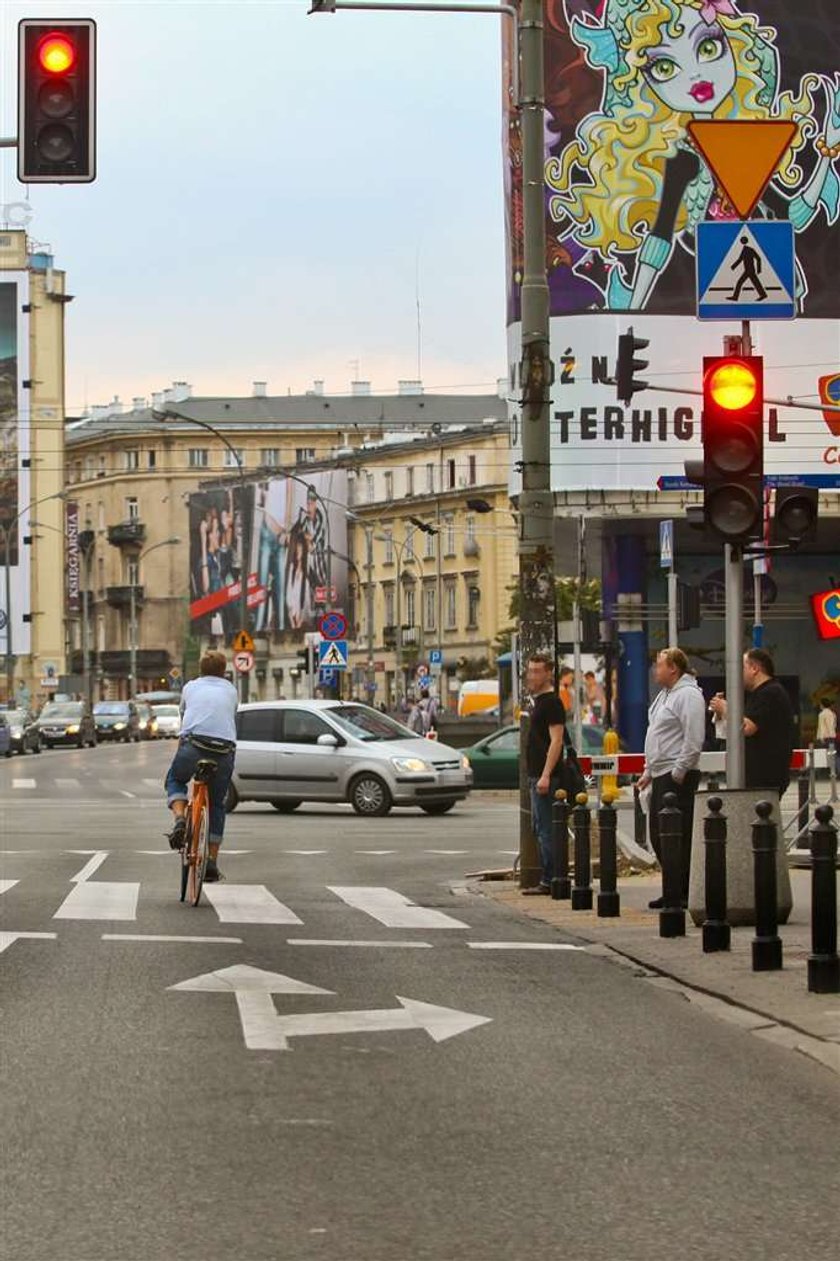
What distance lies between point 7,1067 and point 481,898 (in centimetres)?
1026

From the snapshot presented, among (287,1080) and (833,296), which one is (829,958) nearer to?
(287,1080)

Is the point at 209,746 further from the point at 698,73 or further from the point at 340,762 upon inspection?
the point at 698,73

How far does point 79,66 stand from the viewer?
15.1 m

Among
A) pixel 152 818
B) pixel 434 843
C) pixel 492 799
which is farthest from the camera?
pixel 492 799

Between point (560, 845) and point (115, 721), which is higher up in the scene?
point (560, 845)

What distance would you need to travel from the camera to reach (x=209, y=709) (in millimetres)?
17203

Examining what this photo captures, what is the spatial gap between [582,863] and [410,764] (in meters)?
17.4

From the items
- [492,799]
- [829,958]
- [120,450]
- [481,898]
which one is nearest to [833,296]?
[492,799]

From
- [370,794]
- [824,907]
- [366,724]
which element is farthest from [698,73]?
[824,907]

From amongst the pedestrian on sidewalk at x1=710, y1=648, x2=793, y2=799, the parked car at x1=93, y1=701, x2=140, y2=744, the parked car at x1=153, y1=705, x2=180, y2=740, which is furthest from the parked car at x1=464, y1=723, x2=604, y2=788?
the parked car at x1=153, y1=705, x2=180, y2=740

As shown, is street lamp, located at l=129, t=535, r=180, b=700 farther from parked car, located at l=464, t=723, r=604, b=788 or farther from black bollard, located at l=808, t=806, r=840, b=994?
black bollard, located at l=808, t=806, r=840, b=994

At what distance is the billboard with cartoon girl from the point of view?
5188cm

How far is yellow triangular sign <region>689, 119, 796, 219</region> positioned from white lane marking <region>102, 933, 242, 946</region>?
201 inches

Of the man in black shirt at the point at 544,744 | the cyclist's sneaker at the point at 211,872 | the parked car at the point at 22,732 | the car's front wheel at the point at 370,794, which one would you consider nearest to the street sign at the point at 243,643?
the parked car at the point at 22,732
